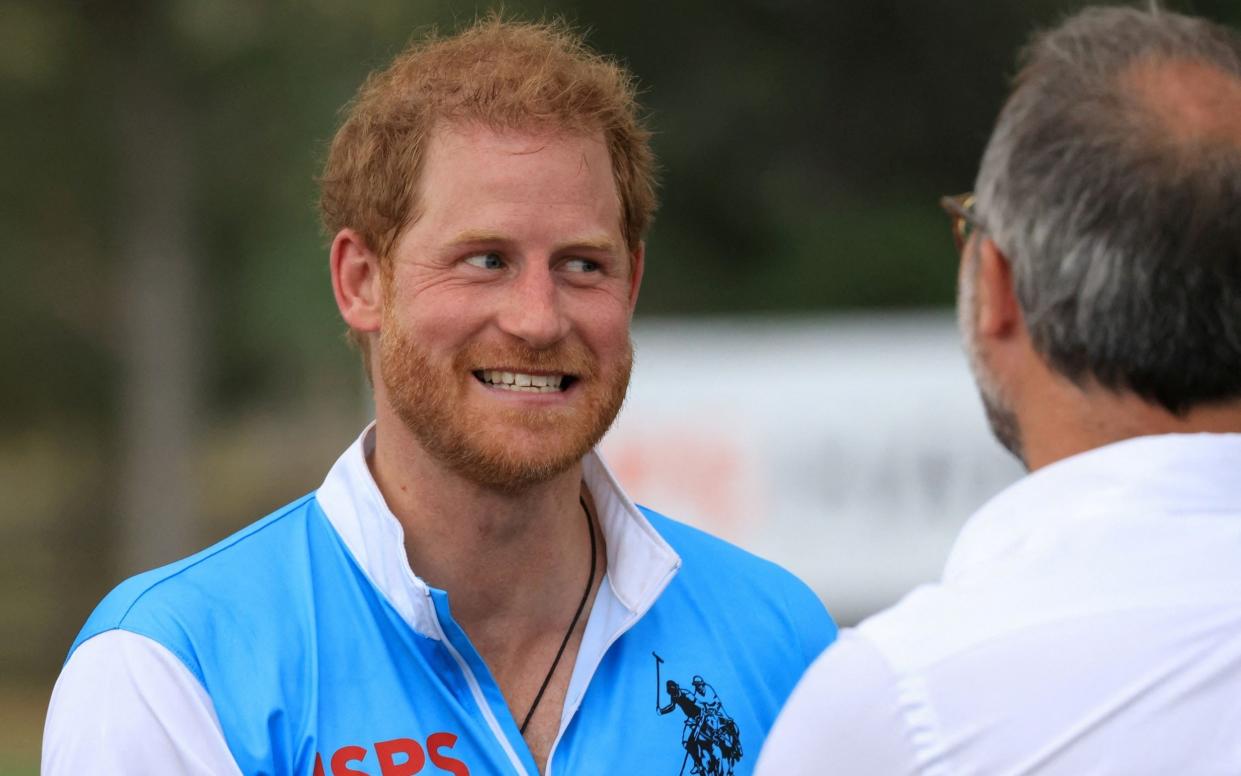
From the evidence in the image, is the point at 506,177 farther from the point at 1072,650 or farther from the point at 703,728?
the point at 1072,650

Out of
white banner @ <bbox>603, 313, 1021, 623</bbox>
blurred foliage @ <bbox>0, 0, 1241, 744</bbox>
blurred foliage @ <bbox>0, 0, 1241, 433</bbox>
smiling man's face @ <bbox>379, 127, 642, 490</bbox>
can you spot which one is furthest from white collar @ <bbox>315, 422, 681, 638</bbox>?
blurred foliage @ <bbox>0, 0, 1241, 433</bbox>

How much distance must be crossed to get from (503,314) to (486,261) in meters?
0.11

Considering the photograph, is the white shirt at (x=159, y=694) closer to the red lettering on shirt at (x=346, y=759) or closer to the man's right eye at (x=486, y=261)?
the red lettering on shirt at (x=346, y=759)

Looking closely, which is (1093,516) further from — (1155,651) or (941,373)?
(941,373)

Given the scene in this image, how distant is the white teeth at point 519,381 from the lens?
9.28 feet

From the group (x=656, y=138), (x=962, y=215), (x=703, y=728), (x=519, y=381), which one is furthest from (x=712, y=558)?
(x=656, y=138)

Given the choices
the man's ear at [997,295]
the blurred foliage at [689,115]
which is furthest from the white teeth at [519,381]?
the blurred foliage at [689,115]

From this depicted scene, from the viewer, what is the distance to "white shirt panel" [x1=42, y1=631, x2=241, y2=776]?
2307 millimetres

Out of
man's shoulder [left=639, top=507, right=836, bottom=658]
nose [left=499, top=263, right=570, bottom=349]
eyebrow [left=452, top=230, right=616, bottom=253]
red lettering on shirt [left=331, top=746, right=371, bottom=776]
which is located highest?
eyebrow [left=452, top=230, right=616, bottom=253]

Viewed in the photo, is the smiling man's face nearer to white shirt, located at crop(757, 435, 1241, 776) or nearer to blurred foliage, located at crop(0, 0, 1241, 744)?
white shirt, located at crop(757, 435, 1241, 776)

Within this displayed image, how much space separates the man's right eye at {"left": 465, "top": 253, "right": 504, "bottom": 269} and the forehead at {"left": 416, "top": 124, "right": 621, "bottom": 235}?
0.06 meters

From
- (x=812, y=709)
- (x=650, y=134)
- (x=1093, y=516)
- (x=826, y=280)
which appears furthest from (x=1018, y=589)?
(x=826, y=280)

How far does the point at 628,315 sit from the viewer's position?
9.80 feet

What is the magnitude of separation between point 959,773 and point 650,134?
1831 millimetres
